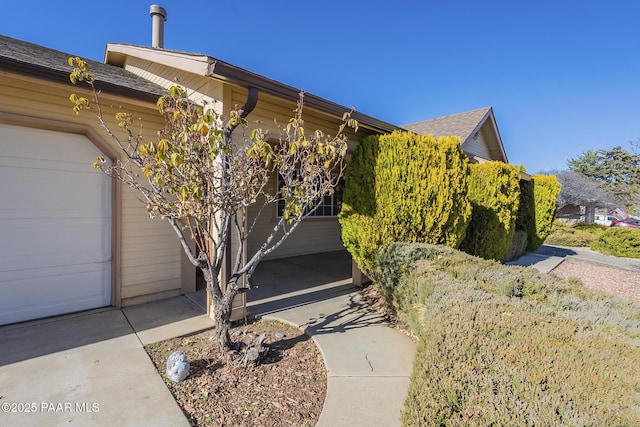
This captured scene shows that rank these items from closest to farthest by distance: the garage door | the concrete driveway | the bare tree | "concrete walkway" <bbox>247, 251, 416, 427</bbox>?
the concrete driveway, "concrete walkway" <bbox>247, 251, 416, 427</bbox>, the bare tree, the garage door

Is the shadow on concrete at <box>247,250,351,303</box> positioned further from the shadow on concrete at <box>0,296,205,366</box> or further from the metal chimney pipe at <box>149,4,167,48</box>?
the metal chimney pipe at <box>149,4,167,48</box>

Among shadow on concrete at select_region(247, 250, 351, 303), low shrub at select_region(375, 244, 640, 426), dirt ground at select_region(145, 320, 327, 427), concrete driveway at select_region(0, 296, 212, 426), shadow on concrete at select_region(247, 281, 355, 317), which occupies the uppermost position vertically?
low shrub at select_region(375, 244, 640, 426)

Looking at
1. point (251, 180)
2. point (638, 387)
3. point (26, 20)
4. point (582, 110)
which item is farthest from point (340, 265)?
point (582, 110)

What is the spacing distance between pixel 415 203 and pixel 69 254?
17.0ft

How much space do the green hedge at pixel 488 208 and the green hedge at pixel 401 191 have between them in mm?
2527

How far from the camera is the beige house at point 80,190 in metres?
3.66

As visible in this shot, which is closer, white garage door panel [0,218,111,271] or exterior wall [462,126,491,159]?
white garage door panel [0,218,111,271]

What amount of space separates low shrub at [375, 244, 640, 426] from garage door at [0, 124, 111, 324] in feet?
15.2

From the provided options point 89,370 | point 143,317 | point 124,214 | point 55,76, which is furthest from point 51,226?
point 89,370

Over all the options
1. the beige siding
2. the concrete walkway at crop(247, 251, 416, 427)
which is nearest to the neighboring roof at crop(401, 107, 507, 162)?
the beige siding

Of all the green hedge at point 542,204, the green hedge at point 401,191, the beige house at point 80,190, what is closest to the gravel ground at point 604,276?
the green hedge at point 542,204

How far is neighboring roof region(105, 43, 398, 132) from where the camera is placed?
3.37m

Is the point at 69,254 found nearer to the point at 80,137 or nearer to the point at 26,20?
the point at 80,137

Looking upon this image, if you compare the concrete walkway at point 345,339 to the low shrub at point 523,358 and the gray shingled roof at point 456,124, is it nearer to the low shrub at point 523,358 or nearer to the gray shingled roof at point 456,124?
the low shrub at point 523,358
